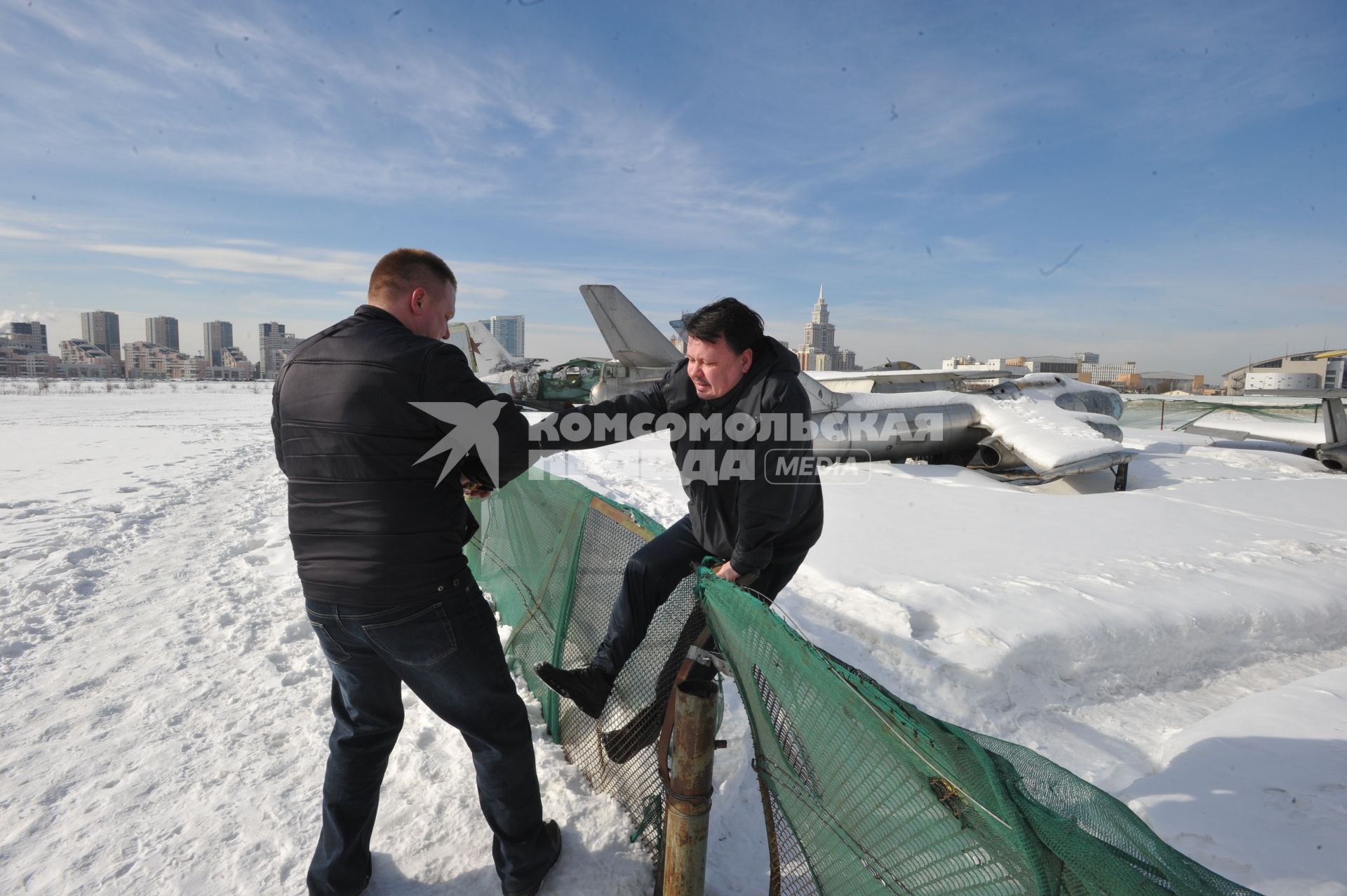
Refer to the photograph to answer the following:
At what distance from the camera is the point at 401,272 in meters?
2.16

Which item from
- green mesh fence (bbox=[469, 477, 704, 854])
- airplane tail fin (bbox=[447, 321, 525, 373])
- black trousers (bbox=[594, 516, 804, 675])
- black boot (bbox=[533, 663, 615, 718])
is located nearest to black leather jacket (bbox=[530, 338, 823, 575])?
black trousers (bbox=[594, 516, 804, 675])

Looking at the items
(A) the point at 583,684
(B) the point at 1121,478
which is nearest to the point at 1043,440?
(B) the point at 1121,478

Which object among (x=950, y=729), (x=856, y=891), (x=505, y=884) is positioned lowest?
(x=505, y=884)

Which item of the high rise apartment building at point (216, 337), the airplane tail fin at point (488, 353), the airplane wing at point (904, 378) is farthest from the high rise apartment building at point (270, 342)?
the airplane wing at point (904, 378)

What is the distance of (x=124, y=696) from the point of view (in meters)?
3.50

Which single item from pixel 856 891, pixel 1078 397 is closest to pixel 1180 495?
pixel 1078 397

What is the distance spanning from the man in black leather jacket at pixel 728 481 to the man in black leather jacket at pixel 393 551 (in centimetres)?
41

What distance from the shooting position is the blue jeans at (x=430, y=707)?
6.63 ft

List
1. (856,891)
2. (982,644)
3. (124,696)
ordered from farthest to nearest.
A: (982,644) → (124,696) → (856,891)

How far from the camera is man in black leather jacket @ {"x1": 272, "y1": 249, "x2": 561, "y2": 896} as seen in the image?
192 centimetres

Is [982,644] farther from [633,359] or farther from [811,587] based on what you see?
[633,359]

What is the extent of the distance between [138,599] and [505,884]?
4472mm

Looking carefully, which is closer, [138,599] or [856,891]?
[856,891]

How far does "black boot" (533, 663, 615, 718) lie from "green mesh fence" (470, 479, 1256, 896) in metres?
0.22
